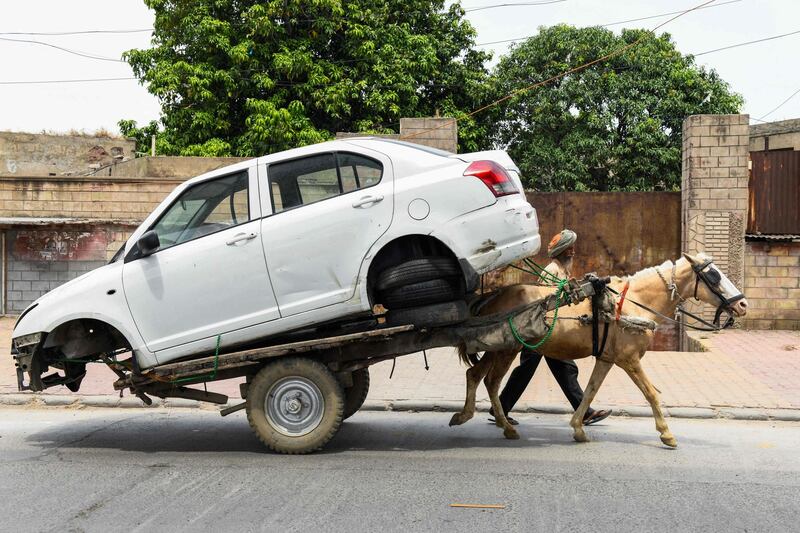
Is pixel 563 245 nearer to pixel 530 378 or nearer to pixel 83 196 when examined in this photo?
pixel 530 378

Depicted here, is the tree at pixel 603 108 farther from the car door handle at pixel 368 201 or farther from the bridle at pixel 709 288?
the car door handle at pixel 368 201

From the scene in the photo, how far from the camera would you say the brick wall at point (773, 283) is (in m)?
15.0

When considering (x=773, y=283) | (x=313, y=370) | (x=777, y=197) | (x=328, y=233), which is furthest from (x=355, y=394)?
(x=777, y=197)

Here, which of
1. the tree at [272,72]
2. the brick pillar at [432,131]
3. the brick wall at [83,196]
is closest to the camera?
the brick pillar at [432,131]

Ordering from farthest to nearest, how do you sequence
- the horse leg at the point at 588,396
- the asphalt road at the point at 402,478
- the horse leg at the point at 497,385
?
1. the horse leg at the point at 497,385
2. the horse leg at the point at 588,396
3. the asphalt road at the point at 402,478

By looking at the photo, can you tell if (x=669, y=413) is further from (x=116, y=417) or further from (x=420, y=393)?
(x=116, y=417)

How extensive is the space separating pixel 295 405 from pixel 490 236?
2.11m

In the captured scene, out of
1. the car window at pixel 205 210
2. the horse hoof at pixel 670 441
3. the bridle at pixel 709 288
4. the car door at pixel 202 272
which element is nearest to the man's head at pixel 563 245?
the bridle at pixel 709 288

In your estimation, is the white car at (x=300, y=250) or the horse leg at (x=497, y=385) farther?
the horse leg at (x=497, y=385)

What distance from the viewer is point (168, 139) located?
25844mm

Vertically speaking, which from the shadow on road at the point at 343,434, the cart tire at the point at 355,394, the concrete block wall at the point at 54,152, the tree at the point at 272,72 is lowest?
the shadow on road at the point at 343,434

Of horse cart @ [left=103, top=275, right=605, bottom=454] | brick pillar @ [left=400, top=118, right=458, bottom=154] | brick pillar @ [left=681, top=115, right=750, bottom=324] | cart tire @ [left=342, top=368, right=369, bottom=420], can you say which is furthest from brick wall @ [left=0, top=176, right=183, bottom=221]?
horse cart @ [left=103, top=275, right=605, bottom=454]

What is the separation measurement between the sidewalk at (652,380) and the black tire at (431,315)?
262 cm

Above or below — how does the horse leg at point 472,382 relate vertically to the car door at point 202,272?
below
